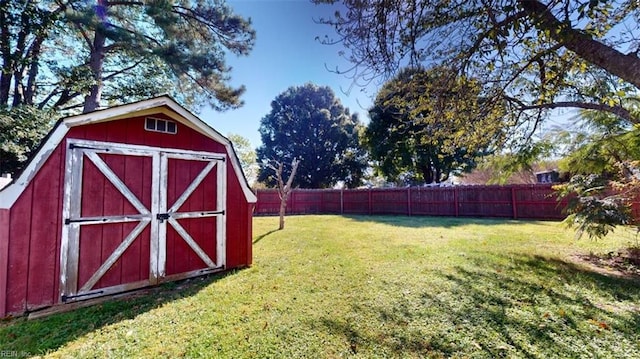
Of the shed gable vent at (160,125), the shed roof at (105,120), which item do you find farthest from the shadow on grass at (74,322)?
the shed gable vent at (160,125)

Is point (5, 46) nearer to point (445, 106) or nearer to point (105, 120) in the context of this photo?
point (105, 120)

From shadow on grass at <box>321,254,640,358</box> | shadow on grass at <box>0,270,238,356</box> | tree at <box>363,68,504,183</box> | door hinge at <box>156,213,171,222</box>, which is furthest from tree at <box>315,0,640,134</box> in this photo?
shadow on grass at <box>0,270,238,356</box>

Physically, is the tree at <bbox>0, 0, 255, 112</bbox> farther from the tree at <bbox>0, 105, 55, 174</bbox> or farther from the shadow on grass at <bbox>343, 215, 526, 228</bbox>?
the shadow on grass at <bbox>343, 215, 526, 228</bbox>

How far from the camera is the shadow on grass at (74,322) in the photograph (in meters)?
2.31

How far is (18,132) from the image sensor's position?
6949 millimetres

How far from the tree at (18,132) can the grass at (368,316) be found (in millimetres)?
7044

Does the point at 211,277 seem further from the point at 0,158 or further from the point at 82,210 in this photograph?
the point at 0,158

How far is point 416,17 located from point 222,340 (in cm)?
436

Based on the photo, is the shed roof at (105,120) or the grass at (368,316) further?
the shed roof at (105,120)

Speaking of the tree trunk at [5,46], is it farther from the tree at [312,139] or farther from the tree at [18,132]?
the tree at [312,139]

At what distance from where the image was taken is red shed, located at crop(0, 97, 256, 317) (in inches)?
115

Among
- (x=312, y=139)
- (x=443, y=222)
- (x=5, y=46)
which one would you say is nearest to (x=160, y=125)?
(x=5, y=46)

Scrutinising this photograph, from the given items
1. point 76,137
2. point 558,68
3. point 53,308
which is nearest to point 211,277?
point 53,308

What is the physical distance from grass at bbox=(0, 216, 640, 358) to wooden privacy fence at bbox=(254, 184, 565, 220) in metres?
7.13
